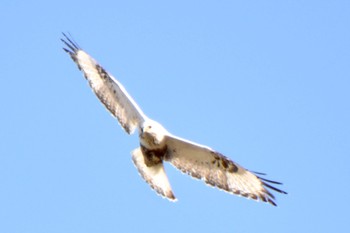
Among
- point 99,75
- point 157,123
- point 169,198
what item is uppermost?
point 99,75

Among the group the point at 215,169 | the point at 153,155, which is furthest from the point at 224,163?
the point at 153,155

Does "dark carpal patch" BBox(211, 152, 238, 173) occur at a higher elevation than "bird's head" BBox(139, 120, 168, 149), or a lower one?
lower

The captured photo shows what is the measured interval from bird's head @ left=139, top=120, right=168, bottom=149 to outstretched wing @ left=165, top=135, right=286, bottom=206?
10cm

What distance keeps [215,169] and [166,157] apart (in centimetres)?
59

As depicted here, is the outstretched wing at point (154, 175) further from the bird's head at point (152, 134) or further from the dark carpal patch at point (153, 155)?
the bird's head at point (152, 134)

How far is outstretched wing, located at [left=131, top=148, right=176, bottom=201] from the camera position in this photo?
34.1ft

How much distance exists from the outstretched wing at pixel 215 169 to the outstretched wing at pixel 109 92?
1.83ft

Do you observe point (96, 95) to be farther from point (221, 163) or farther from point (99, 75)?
point (221, 163)

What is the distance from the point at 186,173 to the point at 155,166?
1.20 ft

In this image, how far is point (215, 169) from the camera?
10.4 metres

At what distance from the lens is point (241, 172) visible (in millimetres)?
10281

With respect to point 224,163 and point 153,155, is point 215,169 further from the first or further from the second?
point 153,155

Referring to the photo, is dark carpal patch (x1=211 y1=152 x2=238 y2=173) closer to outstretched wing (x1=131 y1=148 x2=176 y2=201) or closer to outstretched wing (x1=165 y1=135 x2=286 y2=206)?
outstretched wing (x1=165 y1=135 x2=286 y2=206)

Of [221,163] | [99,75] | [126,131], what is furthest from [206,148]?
[99,75]
